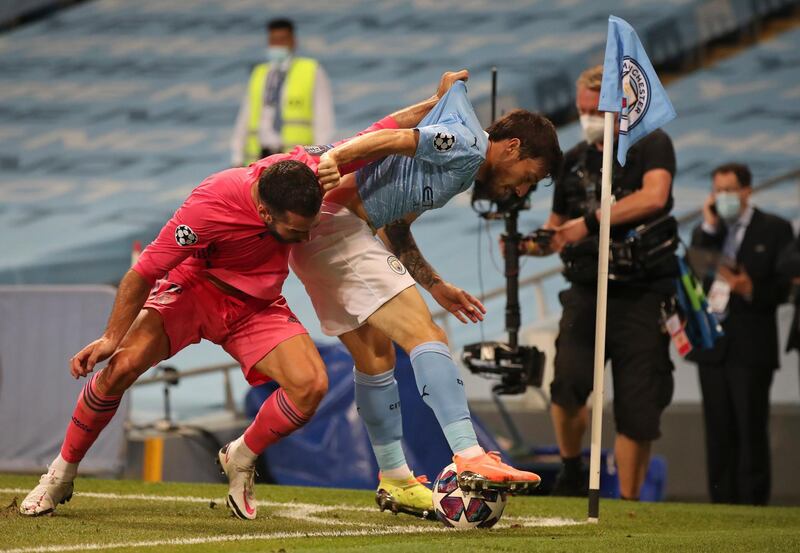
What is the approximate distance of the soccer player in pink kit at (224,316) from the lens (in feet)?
15.4

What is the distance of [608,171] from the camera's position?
5176mm

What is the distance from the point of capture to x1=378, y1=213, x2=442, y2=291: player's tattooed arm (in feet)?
17.5

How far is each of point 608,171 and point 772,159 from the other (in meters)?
6.53

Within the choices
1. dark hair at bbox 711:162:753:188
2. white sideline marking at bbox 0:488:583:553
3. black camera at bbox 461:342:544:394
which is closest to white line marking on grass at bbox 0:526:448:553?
white sideline marking at bbox 0:488:583:553

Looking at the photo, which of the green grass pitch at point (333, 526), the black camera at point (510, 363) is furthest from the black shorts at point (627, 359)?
the green grass pitch at point (333, 526)

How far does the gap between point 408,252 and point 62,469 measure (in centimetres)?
158

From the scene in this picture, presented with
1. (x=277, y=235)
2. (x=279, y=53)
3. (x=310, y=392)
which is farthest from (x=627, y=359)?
(x=279, y=53)

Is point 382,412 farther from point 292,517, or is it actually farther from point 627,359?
point 627,359

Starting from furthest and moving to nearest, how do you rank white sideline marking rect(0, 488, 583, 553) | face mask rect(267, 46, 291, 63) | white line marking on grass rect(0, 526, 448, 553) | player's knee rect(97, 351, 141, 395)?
face mask rect(267, 46, 291, 63), player's knee rect(97, 351, 141, 395), white sideline marking rect(0, 488, 583, 553), white line marking on grass rect(0, 526, 448, 553)

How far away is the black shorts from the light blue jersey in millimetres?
1954

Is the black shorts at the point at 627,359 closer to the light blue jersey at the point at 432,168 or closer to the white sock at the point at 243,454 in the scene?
the light blue jersey at the point at 432,168

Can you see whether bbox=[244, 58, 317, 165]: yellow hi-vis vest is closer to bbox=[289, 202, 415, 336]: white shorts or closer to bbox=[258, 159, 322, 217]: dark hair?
bbox=[289, 202, 415, 336]: white shorts

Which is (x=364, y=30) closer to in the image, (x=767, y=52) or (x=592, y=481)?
(x=767, y=52)

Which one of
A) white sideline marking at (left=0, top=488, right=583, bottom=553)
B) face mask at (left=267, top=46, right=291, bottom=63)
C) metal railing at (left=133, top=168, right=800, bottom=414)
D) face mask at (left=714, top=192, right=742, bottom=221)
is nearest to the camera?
white sideline marking at (left=0, top=488, right=583, bottom=553)
